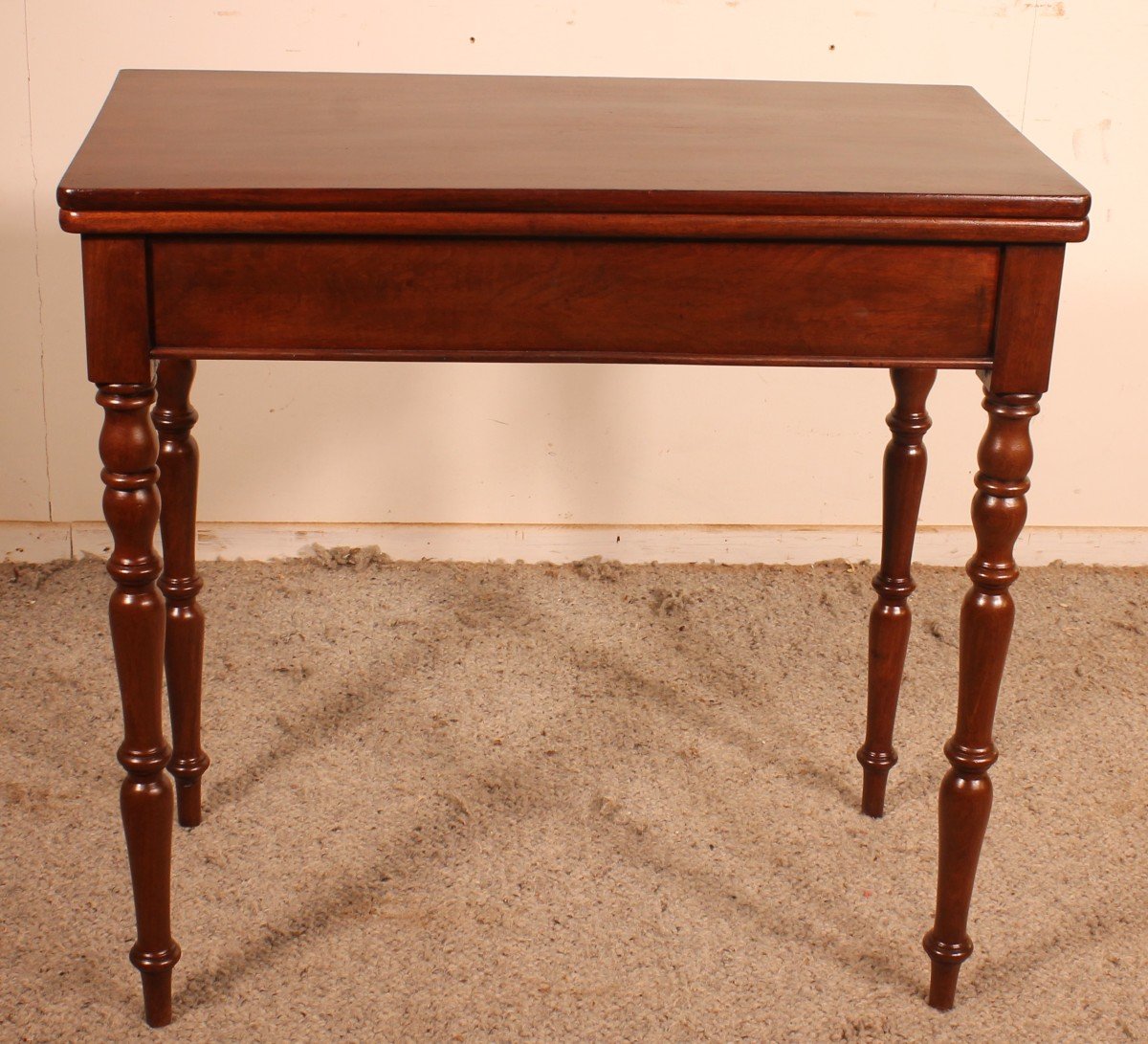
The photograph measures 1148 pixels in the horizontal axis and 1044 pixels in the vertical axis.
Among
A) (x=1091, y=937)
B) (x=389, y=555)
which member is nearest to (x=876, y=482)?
(x=389, y=555)

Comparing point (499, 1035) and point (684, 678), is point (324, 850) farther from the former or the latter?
point (684, 678)

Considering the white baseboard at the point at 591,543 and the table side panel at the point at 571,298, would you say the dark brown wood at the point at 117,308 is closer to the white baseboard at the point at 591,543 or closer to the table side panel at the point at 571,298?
the table side panel at the point at 571,298

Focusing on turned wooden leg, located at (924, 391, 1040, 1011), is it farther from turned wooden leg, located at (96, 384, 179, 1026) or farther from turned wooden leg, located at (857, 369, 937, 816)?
turned wooden leg, located at (96, 384, 179, 1026)

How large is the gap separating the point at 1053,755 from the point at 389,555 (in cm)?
96

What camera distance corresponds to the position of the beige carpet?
129 centimetres

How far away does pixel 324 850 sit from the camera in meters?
1.48

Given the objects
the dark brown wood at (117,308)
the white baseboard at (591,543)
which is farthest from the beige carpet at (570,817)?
the dark brown wood at (117,308)

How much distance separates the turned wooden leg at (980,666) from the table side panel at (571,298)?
7 cm

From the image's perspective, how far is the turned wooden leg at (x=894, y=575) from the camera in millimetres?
1419

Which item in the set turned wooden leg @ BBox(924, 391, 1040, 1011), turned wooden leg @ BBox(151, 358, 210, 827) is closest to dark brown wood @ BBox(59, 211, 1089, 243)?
turned wooden leg @ BBox(924, 391, 1040, 1011)

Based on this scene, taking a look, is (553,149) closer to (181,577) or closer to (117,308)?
(117,308)

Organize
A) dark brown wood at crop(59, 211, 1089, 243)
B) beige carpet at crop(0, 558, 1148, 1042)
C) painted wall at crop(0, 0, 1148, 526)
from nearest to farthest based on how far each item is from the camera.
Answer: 1. dark brown wood at crop(59, 211, 1089, 243)
2. beige carpet at crop(0, 558, 1148, 1042)
3. painted wall at crop(0, 0, 1148, 526)

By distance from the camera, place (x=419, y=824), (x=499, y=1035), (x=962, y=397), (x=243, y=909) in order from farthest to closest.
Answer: (x=962, y=397) → (x=419, y=824) → (x=243, y=909) → (x=499, y=1035)

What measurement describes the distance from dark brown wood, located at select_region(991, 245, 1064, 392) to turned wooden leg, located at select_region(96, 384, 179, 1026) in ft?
2.04
